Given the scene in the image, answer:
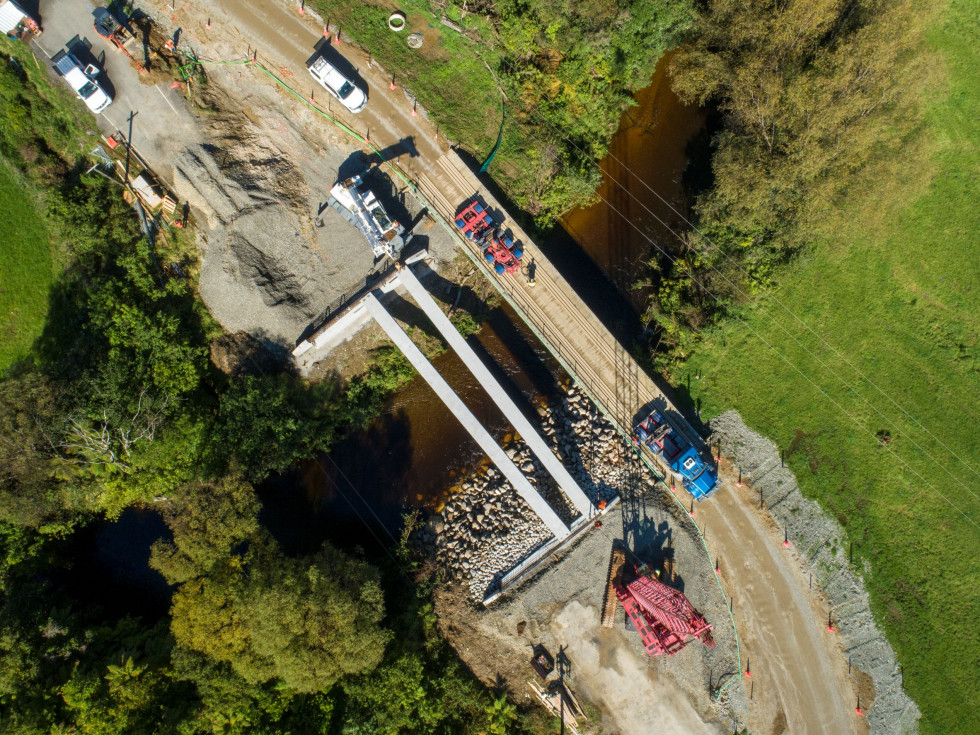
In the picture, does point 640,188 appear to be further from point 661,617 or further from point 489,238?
point 661,617

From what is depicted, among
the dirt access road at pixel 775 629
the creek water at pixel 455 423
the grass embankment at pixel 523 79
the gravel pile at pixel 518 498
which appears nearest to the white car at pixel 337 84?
the grass embankment at pixel 523 79

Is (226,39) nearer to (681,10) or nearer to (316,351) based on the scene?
(316,351)

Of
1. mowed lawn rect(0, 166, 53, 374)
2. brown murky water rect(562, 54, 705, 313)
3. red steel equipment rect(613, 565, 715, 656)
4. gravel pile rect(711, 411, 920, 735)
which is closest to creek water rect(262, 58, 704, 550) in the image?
brown murky water rect(562, 54, 705, 313)

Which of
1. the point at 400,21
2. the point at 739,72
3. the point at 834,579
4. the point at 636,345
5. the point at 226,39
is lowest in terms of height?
the point at 834,579

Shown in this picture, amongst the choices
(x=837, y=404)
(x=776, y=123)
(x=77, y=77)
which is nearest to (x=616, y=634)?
(x=837, y=404)

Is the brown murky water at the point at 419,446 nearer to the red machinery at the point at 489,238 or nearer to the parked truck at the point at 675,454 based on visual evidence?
the red machinery at the point at 489,238

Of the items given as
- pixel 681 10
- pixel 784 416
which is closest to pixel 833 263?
pixel 784 416

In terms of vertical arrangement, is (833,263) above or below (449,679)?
above
